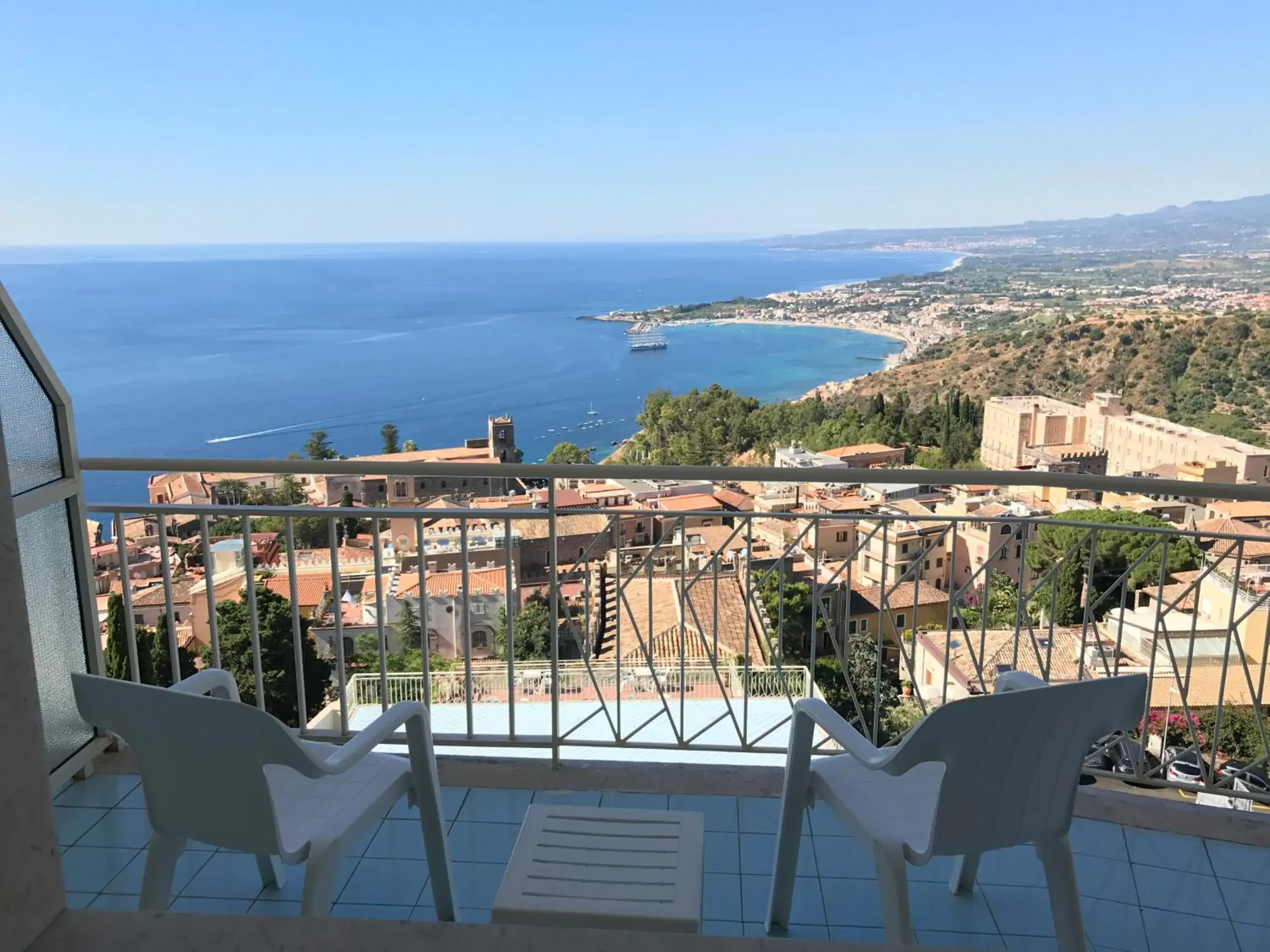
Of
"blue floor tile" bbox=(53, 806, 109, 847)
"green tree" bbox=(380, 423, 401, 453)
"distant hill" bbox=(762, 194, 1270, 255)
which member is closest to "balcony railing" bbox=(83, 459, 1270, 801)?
"blue floor tile" bbox=(53, 806, 109, 847)

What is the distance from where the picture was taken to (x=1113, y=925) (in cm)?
212

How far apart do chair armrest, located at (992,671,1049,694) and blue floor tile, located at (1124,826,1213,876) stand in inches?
30.8

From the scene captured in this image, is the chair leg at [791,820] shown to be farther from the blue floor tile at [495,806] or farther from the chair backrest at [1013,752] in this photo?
the blue floor tile at [495,806]

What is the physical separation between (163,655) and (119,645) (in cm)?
99

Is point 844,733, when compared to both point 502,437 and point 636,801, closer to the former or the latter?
point 636,801

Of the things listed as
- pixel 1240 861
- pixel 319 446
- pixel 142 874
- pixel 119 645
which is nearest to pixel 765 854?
pixel 1240 861

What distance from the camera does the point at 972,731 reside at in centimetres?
161

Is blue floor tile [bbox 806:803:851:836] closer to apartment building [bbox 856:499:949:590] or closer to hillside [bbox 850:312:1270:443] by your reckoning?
apartment building [bbox 856:499:949:590]

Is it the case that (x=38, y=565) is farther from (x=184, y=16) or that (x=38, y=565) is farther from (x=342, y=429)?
(x=184, y=16)

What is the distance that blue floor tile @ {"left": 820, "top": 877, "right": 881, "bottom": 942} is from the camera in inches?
84.2

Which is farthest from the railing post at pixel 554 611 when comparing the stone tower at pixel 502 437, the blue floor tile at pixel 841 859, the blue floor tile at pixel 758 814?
the stone tower at pixel 502 437

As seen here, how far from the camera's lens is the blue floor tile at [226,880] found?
226cm

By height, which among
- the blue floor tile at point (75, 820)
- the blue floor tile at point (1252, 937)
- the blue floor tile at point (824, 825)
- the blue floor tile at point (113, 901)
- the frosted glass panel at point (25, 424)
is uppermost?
the frosted glass panel at point (25, 424)

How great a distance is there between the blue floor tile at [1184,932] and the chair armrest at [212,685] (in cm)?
209
